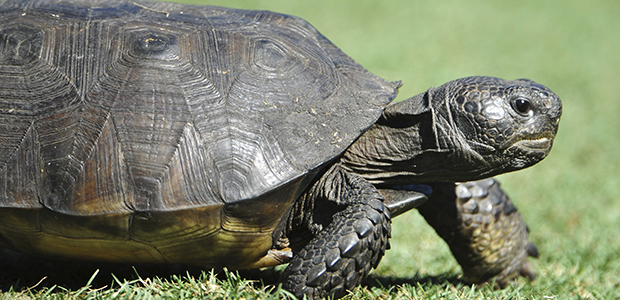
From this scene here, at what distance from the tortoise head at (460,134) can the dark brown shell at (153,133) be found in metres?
0.24

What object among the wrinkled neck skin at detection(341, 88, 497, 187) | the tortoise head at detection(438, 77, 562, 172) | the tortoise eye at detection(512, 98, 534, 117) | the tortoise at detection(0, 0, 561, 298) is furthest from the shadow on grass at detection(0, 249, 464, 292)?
the tortoise eye at detection(512, 98, 534, 117)

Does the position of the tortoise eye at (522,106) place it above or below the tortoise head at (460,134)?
above

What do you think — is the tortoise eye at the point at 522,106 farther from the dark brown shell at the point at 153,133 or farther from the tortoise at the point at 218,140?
the dark brown shell at the point at 153,133

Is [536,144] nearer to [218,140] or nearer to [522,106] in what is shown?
[522,106]

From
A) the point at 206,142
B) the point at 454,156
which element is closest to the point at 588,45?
the point at 454,156

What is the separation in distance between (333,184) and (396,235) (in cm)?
199

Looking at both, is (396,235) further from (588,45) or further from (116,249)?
(588,45)

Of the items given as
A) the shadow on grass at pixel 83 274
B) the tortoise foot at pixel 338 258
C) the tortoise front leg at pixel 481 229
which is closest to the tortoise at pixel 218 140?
the tortoise foot at pixel 338 258

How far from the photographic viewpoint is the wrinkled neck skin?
2971 millimetres

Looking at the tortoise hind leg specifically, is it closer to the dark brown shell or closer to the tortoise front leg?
the dark brown shell

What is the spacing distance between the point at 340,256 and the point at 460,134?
974 mm

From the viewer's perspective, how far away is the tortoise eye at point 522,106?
2910 mm

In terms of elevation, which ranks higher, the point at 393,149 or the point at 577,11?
the point at 577,11

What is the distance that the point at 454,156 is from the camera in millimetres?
2977
